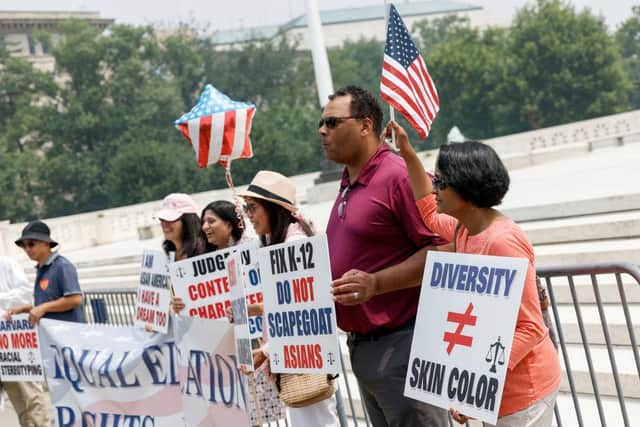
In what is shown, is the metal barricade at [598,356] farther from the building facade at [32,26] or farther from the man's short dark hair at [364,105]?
the building facade at [32,26]

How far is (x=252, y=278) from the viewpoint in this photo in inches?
195

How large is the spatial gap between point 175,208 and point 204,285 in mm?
808

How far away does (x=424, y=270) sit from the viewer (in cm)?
356

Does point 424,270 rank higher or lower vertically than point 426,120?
lower

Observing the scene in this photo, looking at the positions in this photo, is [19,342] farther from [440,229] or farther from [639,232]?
[639,232]

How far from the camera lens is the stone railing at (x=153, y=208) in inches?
1179

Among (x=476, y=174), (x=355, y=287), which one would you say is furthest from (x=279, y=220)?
(x=476, y=174)

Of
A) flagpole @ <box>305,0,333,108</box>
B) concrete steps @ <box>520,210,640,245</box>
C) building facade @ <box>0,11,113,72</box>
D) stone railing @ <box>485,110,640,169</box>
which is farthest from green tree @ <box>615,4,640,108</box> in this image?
concrete steps @ <box>520,210,640,245</box>

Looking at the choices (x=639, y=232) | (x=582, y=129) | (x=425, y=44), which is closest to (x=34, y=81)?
(x=582, y=129)

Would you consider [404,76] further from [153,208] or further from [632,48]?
[632,48]

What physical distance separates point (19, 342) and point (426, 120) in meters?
4.34

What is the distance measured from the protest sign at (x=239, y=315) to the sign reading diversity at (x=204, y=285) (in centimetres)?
54

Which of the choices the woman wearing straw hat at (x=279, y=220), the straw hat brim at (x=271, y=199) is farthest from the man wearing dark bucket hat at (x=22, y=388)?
the straw hat brim at (x=271, y=199)

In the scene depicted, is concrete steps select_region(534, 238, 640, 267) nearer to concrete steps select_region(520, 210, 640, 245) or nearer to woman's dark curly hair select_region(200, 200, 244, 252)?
concrete steps select_region(520, 210, 640, 245)
